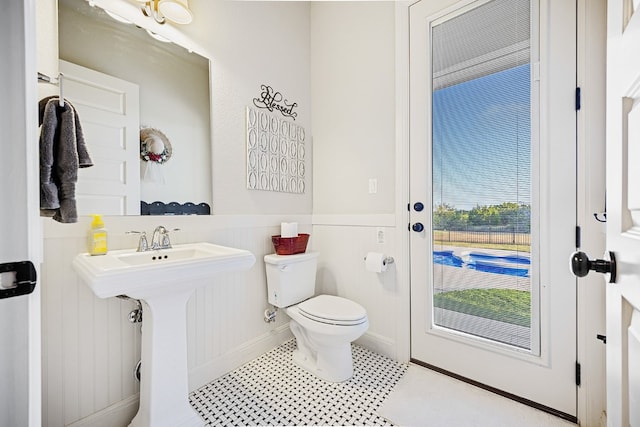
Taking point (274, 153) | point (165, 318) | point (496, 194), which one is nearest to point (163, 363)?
point (165, 318)

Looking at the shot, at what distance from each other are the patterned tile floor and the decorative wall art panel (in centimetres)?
119

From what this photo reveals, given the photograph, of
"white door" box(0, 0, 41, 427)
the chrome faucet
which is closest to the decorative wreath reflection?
the chrome faucet

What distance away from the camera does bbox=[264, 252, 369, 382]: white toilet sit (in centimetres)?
155

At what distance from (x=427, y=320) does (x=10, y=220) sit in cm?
189

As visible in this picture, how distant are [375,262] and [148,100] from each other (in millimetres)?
1615

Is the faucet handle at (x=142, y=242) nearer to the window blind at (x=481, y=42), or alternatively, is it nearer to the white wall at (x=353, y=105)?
the white wall at (x=353, y=105)

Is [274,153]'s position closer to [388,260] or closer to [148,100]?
[148,100]

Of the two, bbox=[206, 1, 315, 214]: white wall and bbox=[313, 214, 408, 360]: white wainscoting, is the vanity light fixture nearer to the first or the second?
bbox=[206, 1, 315, 214]: white wall

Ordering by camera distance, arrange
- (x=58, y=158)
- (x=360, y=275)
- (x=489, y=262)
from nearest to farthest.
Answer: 1. (x=58, y=158)
2. (x=489, y=262)
3. (x=360, y=275)

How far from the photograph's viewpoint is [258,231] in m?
1.92

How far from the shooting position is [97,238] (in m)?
1.16

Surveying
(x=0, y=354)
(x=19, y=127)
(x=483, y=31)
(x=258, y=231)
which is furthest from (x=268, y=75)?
(x=0, y=354)

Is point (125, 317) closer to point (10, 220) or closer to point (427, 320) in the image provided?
point (10, 220)

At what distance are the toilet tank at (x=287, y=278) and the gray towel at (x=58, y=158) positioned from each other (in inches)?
43.7
